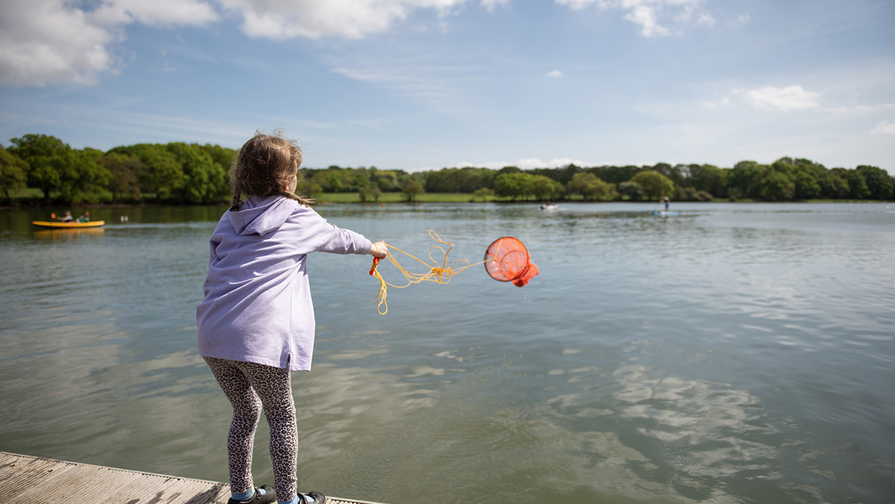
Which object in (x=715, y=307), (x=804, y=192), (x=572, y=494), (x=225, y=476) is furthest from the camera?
(x=804, y=192)

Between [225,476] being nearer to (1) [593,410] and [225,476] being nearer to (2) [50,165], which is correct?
(1) [593,410]

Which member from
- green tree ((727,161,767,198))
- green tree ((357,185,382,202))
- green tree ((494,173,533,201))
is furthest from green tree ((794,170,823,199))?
green tree ((357,185,382,202))

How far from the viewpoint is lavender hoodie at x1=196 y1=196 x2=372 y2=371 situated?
2827 millimetres

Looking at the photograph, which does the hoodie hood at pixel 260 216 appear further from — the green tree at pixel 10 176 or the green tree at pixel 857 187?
the green tree at pixel 857 187

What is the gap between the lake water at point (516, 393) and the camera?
16.1ft

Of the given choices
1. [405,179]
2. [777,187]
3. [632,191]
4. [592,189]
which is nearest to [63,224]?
[592,189]

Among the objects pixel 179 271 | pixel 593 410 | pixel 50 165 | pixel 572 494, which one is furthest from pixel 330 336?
pixel 50 165

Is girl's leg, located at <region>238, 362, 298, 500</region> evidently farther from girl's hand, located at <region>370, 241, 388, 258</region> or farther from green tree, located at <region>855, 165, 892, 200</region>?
green tree, located at <region>855, 165, 892, 200</region>

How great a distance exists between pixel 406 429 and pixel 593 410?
2394 mm

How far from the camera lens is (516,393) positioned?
22.2ft

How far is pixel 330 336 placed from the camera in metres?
9.55

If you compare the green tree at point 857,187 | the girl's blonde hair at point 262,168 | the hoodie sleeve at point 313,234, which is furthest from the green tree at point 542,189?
the girl's blonde hair at point 262,168

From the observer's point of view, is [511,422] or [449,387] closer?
[511,422]

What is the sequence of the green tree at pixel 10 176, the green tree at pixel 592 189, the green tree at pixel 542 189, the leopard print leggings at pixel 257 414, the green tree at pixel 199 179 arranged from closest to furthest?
the leopard print leggings at pixel 257 414 → the green tree at pixel 10 176 → the green tree at pixel 199 179 → the green tree at pixel 542 189 → the green tree at pixel 592 189
